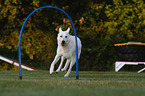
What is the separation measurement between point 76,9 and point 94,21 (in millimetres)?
1188

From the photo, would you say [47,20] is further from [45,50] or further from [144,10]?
[144,10]

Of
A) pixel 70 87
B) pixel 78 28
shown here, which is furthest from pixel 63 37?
pixel 78 28

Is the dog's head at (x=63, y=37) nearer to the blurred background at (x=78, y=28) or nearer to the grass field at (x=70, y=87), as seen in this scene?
the grass field at (x=70, y=87)

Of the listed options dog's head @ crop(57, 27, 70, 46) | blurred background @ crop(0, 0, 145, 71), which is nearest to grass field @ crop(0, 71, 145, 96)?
dog's head @ crop(57, 27, 70, 46)

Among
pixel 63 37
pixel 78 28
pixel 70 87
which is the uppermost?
pixel 78 28

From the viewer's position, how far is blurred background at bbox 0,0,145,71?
15828mm

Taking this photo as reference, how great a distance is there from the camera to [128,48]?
1535cm

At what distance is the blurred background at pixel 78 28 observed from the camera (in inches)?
623

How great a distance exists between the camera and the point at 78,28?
17.2 m

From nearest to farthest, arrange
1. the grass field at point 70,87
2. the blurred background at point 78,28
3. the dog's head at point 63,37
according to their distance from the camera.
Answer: the grass field at point 70,87 < the dog's head at point 63,37 < the blurred background at point 78,28

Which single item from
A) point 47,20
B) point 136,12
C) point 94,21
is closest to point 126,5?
point 136,12

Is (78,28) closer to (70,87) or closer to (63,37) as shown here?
(63,37)

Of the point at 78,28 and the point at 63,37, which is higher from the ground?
the point at 78,28

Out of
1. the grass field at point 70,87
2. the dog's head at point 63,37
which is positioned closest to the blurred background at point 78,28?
the dog's head at point 63,37
